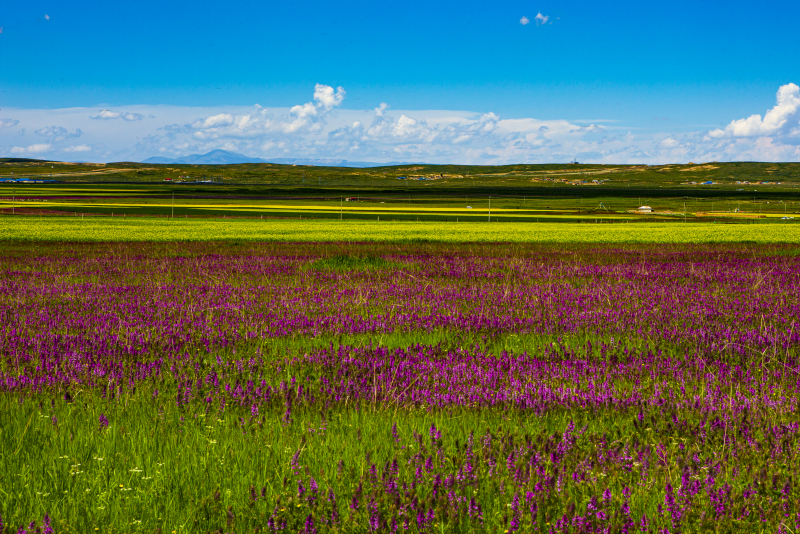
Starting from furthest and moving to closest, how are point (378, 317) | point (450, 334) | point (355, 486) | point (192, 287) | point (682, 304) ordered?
point (192, 287)
point (682, 304)
point (378, 317)
point (450, 334)
point (355, 486)

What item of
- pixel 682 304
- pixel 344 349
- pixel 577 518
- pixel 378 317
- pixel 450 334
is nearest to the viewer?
pixel 577 518

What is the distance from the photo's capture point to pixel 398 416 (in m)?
4.60

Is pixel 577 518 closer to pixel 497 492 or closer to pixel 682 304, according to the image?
pixel 497 492

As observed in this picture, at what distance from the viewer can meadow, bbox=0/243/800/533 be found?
10.2 ft

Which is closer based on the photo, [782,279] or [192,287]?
[192,287]

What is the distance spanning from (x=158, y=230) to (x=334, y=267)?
28.0 metres

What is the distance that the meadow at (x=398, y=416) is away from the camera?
310 centimetres

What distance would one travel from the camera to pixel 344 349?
6637 mm

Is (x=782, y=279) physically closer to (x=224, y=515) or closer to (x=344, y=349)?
(x=344, y=349)

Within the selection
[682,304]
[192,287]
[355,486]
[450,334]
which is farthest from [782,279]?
[355,486]

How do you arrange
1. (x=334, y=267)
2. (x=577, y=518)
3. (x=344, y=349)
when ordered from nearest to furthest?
(x=577, y=518), (x=344, y=349), (x=334, y=267)

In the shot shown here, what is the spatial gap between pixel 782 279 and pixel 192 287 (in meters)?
13.4

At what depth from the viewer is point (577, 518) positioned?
3014mm

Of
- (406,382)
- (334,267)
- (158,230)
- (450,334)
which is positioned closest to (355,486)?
(406,382)
